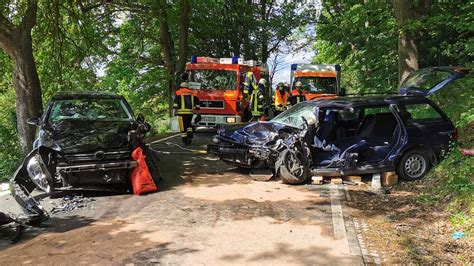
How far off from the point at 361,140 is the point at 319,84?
9695 mm

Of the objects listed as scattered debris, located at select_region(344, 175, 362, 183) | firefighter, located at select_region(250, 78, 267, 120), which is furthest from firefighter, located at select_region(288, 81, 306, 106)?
scattered debris, located at select_region(344, 175, 362, 183)

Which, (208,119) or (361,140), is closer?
(361,140)

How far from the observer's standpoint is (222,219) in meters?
5.79

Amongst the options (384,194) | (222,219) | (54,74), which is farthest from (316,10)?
(222,219)

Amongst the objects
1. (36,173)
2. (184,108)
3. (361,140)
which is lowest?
(36,173)

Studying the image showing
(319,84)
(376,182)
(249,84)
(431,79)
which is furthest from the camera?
(319,84)

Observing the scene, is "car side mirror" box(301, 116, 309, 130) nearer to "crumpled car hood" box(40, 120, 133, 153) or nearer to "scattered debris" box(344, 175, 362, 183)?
A: "scattered debris" box(344, 175, 362, 183)

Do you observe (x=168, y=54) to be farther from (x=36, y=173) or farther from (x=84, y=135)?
(x=36, y=173)

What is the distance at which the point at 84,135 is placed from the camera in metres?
7.09

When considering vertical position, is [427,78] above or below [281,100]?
above

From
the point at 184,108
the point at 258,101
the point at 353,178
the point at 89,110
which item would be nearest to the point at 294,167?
the point at 353,178

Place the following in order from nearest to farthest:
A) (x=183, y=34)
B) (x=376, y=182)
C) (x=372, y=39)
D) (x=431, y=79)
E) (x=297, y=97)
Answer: (x=376, y=182)
(x=431, y=79)
(x=297, y=97)
(x=372, y=39)
(x=183, y=34)

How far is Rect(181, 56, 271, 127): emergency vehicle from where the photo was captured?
13.9m

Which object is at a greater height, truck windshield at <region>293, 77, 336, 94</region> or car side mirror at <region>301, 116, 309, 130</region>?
truck windshield at <region>293, 77, 336, 94</region>
